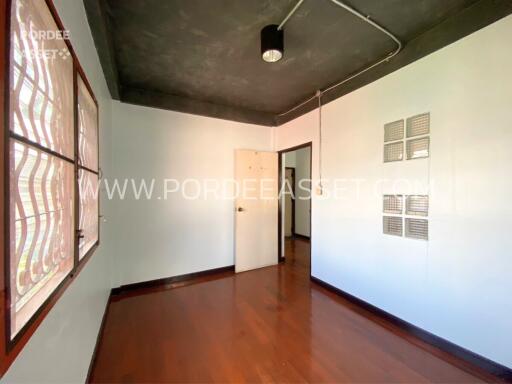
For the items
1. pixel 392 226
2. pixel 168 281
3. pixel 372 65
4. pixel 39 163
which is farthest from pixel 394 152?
pixel 168 281

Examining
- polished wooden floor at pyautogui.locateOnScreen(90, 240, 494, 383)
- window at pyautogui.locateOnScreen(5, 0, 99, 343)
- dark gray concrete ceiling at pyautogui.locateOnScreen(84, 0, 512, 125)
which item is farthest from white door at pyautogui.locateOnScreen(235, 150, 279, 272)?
window at pyautogui.locateOnScreen(5, 0, 99, 343)

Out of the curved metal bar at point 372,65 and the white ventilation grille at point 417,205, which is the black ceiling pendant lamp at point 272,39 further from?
the white ventilation grille at point 417,205

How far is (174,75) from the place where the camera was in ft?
8.72

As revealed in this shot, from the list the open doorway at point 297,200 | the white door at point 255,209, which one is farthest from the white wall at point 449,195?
the open doorway at point 297,200

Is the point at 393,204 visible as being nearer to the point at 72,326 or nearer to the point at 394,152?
the point at 394,152

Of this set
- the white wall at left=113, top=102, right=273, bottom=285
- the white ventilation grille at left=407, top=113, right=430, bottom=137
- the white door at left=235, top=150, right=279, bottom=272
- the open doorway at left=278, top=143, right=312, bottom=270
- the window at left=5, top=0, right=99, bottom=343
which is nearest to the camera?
the window at left=5, top=0, right=99, bottom=343

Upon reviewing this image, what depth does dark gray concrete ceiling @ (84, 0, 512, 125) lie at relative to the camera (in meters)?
1.67

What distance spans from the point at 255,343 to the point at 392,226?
5.70 feet

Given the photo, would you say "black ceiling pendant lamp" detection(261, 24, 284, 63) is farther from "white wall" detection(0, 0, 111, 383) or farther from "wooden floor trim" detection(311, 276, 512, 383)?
"wooden floor trim" detection(311, 276, 512, 383)

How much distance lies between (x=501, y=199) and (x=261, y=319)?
2.26 meters

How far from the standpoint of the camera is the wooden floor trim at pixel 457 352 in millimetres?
1604

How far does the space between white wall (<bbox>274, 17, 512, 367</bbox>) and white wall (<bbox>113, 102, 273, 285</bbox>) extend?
6.26ft

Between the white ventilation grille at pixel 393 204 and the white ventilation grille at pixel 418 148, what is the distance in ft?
1.34

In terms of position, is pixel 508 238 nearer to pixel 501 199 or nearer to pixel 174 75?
pixel 501 199
